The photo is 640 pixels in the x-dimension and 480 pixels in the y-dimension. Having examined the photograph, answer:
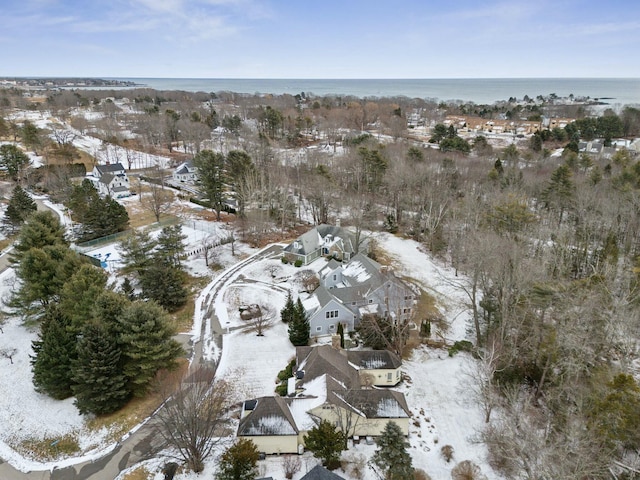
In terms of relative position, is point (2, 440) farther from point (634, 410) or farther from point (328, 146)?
point (328, 146)

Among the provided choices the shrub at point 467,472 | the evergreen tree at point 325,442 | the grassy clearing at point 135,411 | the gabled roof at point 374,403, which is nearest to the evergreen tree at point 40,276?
the grassy clearing at point 135,411

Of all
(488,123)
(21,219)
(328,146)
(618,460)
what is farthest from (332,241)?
(488,123)

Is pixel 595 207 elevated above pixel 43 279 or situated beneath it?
elevated above

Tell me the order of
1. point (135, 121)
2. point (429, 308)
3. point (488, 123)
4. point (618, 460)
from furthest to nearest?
point (488, 123) → point (135, 121) → point (429, 308) → point (618, 460)

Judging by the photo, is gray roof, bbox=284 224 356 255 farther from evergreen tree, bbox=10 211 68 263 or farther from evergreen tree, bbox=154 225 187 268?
evergreen tree, bbox=10 211 68 263

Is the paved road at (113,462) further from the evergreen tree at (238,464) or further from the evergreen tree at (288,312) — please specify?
the evergreen tree at (288,312)

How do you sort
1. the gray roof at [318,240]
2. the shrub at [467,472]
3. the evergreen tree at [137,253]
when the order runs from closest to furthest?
the shrub at [467,472]
the evergreen tree at [137,253]
the gray roof at [318,240]

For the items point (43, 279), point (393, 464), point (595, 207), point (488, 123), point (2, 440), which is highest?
point (488, 123)
